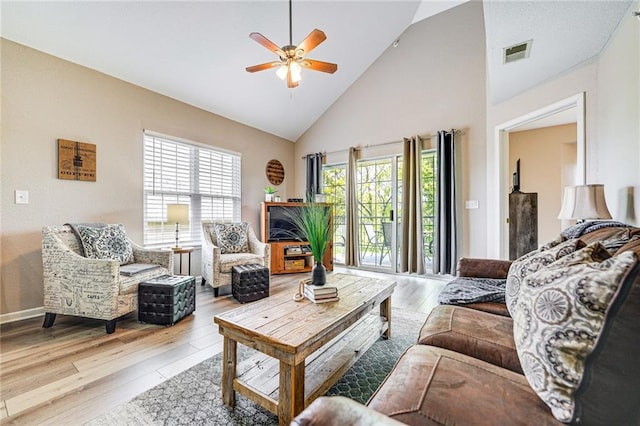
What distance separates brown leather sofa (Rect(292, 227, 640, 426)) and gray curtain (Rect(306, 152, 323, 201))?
4301 mm

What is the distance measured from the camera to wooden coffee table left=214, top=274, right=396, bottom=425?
3.92ft

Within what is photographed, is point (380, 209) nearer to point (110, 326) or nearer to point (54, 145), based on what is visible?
point (110, 326)

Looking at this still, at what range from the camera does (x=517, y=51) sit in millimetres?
2469

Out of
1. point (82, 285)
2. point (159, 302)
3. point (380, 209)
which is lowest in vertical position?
point (159, 302)

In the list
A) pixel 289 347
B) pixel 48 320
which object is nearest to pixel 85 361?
pixel 48 320

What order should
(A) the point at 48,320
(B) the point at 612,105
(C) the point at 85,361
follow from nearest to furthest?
1. (C) the point at 85,361
2. (B) the point at 612,105
3. (A) the point at 48,320

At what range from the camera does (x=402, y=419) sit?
0.77 metres

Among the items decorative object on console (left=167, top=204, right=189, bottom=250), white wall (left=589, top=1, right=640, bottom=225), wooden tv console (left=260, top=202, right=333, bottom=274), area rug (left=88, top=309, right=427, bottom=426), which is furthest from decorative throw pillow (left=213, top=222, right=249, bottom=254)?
white wall (left=589, top=1, right=640, bottom=225)

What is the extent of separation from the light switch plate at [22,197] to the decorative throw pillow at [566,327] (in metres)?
3.94

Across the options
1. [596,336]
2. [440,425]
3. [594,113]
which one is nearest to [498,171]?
[594,113]

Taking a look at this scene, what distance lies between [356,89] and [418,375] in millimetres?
4896

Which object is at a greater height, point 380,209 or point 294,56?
point 294,56

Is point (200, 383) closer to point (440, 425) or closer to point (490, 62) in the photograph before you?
point (440, 425)

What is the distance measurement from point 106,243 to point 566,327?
3.38m
